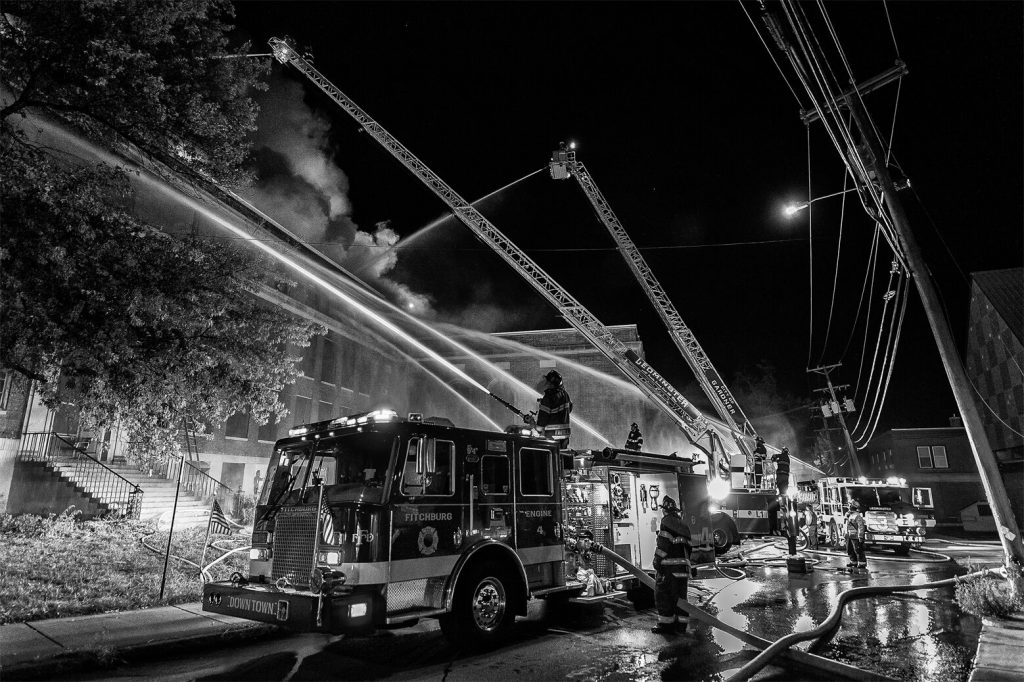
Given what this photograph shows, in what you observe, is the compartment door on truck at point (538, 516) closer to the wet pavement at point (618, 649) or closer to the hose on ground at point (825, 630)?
the wet pavement at point (618, 649)

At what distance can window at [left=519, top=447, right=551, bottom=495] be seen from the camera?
25.4 feet

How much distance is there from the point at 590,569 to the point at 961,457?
3579 centimetres

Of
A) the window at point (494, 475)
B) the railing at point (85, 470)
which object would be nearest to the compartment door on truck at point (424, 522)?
the window at point (494, 475)

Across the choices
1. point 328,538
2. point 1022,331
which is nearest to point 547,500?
point 328,538

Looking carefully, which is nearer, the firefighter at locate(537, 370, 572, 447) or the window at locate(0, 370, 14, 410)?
the firefighter at locate(537, 370, 572, 447)

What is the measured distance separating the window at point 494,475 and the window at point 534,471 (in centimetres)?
28

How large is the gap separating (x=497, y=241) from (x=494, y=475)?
1486cm

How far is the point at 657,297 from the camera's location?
20.3 m

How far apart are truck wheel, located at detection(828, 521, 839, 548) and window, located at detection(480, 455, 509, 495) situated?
14.6 meters

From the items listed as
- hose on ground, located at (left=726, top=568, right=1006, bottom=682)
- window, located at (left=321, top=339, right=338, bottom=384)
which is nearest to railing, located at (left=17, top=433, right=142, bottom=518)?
window, located at (left=321, top=339, right=338, bottom=384)

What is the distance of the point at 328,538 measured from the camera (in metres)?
5.94

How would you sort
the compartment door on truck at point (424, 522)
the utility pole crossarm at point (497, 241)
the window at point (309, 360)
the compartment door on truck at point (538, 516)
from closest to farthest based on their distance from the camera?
the compartment door on truck at point (424, 522)
the compartment door on truck at point (538, 516)
the utility pole crossarm at point (497, 241)
the window at point (309, 360)

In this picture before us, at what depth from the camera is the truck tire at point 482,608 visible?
642cm

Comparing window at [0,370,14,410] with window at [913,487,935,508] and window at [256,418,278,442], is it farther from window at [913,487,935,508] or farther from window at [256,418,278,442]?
window at [913,487,935,508]
